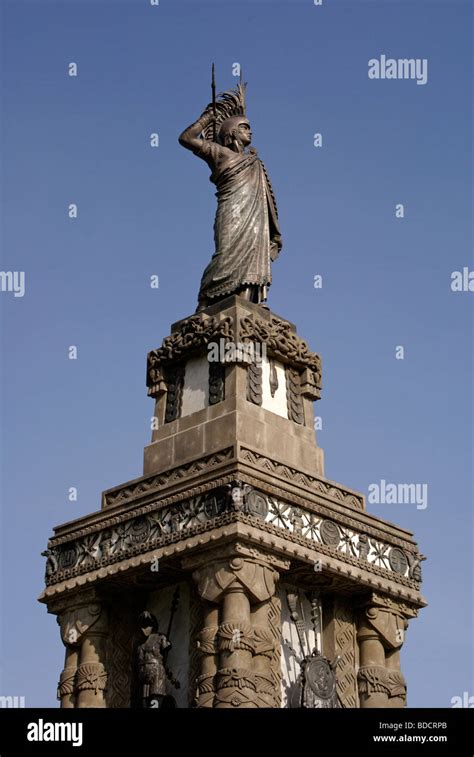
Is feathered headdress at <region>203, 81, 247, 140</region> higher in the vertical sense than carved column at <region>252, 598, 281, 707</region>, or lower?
higher

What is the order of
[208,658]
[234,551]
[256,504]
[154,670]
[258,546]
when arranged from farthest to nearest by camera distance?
[154,670], [256,504], [258,546], [234,551], [208,658]

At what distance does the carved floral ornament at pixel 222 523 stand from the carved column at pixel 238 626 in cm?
32

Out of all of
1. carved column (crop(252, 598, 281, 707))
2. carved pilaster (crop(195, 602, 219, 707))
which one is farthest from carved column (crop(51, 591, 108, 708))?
carved column (crop(252, 598, 281, 707))

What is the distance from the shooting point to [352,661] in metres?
27.8

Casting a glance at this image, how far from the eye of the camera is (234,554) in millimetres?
25438

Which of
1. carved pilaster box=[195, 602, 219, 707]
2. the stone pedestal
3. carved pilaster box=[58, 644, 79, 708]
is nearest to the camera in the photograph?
carved pilaster box=[195, 602, 219, 707]

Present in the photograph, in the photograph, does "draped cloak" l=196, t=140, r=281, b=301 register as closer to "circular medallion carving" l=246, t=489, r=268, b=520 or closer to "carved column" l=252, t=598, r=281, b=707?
"circular medallion carving" l=246, t=489, r=268, b=520

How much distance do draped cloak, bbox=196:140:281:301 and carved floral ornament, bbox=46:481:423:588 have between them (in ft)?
16.4

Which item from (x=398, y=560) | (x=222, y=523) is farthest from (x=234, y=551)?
(x=398, y=560)

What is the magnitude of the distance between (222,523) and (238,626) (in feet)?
5.50

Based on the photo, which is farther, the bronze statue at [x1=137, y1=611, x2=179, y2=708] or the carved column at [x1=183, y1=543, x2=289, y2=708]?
the bronze statue at [x1=137, y1=611, x2=179, y2=708]

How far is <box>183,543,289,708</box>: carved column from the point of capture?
Result: 24.6 m

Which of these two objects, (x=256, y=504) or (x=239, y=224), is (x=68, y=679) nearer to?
(x=256, y=504)

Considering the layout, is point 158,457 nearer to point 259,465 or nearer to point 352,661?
point 259,465
